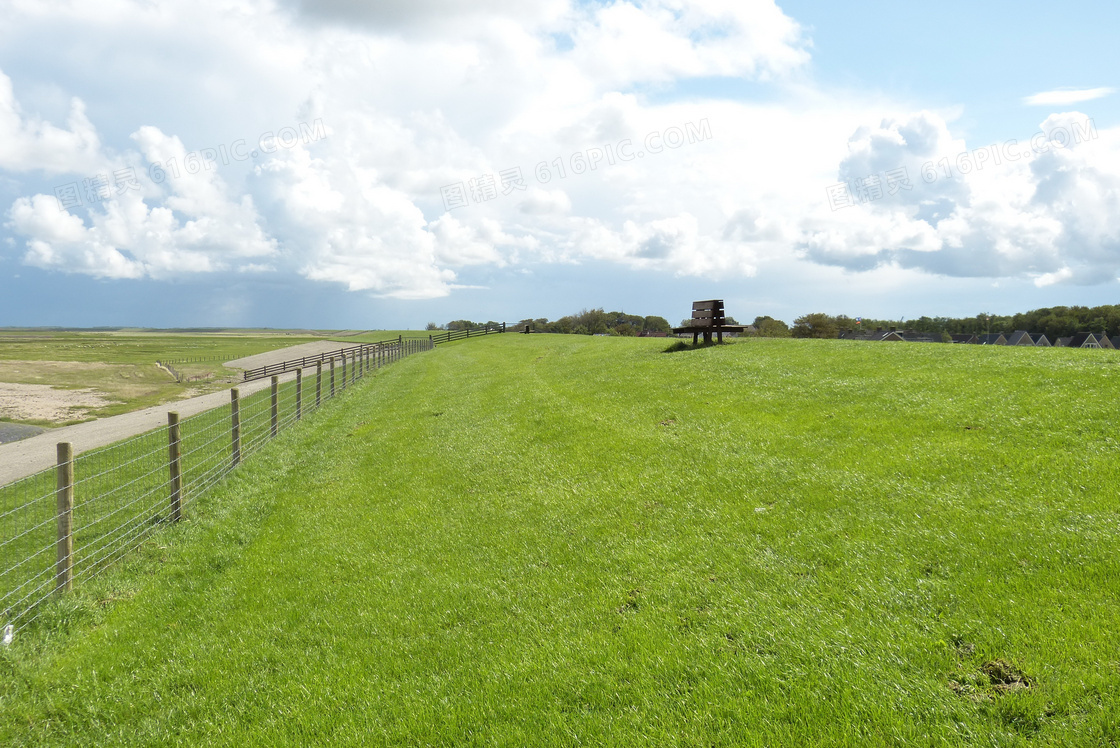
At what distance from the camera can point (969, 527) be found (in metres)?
6.34

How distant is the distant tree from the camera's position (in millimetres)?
61197

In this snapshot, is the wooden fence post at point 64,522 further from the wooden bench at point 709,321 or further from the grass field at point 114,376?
the grass field at point 114,376

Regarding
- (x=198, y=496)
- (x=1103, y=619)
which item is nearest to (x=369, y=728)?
(x=1103, y=619)

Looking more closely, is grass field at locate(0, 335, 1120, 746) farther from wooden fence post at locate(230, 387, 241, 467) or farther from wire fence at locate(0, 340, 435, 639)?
wooden fence post at locate(230, 387, 241, 467)

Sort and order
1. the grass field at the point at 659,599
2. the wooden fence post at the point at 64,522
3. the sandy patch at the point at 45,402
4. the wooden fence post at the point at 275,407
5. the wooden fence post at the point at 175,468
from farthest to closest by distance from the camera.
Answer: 1. the sandy patch at the point at 45,402
2. the wooden fence post at the point at 275,407
3. the wooden fence post at the point at 175,468
4. the wooden fence post at the point at 64,522
5. the grass field at the point at 659,599

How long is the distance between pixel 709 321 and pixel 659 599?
1884cm

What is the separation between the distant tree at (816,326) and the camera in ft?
201

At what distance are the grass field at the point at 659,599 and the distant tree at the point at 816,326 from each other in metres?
52.1

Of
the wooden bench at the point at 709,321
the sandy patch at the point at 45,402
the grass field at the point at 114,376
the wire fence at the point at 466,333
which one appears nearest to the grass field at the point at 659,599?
the wooden bench at the point at 709,321

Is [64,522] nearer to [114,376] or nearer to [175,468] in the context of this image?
[175,468]

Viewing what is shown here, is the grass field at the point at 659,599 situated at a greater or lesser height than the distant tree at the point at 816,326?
lesser

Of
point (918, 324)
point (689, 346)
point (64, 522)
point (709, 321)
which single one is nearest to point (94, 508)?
point (64, 522)

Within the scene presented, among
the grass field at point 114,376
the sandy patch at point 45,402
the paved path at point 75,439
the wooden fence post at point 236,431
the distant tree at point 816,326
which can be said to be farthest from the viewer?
the distant tree at point 816,326

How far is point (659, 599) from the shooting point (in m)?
5.96
